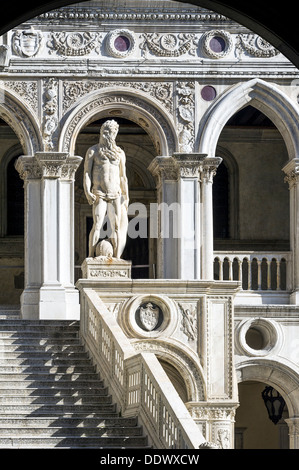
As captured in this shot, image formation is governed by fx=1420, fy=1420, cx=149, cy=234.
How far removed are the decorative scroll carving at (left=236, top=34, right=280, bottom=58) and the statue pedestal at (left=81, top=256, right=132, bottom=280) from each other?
5.75 metres

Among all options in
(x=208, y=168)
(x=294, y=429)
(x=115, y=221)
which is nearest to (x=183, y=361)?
(x=115, y=221)

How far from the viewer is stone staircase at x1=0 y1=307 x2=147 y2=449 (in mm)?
16359

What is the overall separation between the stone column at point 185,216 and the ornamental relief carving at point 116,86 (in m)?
1.06

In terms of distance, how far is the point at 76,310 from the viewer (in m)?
24.0

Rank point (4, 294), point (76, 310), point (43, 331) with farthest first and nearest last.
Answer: point (4, 294) < point (76, 310) < point (43, 331)

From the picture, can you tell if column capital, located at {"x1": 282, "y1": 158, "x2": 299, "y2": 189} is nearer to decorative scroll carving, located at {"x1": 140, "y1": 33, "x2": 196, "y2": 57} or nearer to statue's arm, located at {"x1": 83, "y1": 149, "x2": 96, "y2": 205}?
decorative scroll carving, located at {"x1": 140, "y1": 33, "x2": 196, "y2": 57}

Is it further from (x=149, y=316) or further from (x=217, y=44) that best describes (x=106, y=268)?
(x=217, y=44)

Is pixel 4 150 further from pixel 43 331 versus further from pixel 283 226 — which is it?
pixel 43 331

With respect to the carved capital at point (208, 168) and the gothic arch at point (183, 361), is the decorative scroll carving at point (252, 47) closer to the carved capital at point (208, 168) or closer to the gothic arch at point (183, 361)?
the carved capital at point (208, 168)

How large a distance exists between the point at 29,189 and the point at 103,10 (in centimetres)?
340

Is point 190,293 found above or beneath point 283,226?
beneath

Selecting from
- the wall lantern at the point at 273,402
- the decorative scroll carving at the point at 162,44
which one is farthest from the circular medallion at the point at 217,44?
the wall lantern at the point at 273,402
